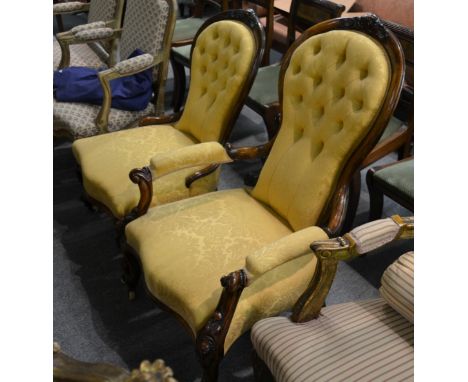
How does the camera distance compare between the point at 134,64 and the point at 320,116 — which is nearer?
the point at 320,116

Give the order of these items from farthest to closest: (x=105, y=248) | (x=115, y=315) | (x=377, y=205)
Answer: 1. (x=105, y=248)
2. (x=377, y=205)
3. (x=115, y=315)

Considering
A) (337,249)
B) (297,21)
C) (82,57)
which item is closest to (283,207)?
(337,249)

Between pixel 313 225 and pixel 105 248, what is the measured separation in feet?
3.20

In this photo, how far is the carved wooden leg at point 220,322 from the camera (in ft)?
4.04

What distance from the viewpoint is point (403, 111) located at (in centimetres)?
219

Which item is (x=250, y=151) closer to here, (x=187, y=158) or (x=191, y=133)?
(x=187, y=158)

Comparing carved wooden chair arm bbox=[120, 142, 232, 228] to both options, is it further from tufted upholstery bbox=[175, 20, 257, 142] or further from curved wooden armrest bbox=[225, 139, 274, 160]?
tufted upholstery bbox=[175, 20, 257, 142]

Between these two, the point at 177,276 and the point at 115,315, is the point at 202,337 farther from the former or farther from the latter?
the point at 115,315

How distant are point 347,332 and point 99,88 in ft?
5.00

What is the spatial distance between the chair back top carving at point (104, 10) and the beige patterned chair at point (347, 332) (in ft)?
6.26

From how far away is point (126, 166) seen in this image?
1845mm

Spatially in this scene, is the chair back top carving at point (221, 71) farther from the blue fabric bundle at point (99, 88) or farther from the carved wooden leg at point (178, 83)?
the carved wooden leg at point (178, 83)

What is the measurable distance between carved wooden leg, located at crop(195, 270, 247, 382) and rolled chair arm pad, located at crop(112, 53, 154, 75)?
1282mm

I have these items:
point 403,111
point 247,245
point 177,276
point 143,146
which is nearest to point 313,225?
point 247,245
